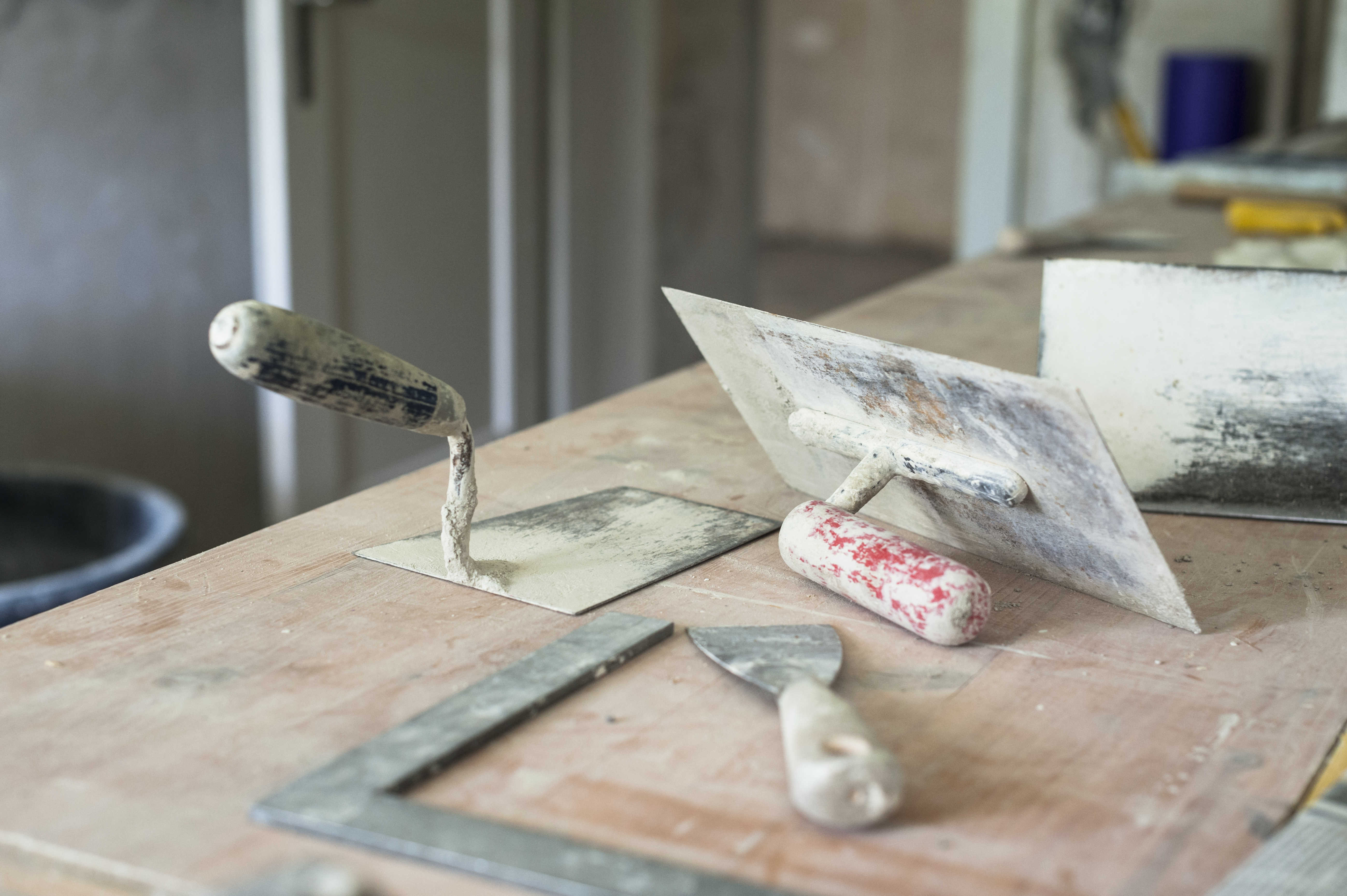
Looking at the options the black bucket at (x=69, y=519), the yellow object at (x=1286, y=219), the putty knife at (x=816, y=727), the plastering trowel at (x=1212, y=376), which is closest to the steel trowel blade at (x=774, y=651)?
the putty knife at (x=816, y=727)

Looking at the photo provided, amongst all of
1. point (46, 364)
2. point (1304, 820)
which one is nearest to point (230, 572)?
point (1304, 820)

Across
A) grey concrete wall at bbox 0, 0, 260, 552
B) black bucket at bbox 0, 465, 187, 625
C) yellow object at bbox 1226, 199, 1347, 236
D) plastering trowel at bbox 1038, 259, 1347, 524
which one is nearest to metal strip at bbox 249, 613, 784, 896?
plastering trowel at bbox 1038, 259, 1347, 524

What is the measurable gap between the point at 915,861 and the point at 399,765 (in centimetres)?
24

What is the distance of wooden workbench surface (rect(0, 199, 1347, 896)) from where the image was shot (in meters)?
0.56

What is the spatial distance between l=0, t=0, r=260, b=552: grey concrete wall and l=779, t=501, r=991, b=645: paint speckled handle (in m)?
1.89

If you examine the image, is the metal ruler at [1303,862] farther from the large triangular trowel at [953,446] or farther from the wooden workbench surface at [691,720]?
the large triangular trowel at [953,446]

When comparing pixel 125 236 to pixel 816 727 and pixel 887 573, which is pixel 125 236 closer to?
pixel 887 573

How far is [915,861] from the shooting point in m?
0.55

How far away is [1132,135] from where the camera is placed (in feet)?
15.5

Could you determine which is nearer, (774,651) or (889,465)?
(774,651)

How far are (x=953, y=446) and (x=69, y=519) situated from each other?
5.57 ft

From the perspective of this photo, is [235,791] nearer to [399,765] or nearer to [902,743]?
[399,765]

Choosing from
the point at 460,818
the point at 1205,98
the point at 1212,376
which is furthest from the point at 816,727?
the point at 1205,98

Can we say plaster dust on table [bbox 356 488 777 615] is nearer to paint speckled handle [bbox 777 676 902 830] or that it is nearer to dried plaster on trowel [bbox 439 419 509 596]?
dried plaster on trowel [bbox 439 419 509 596]
